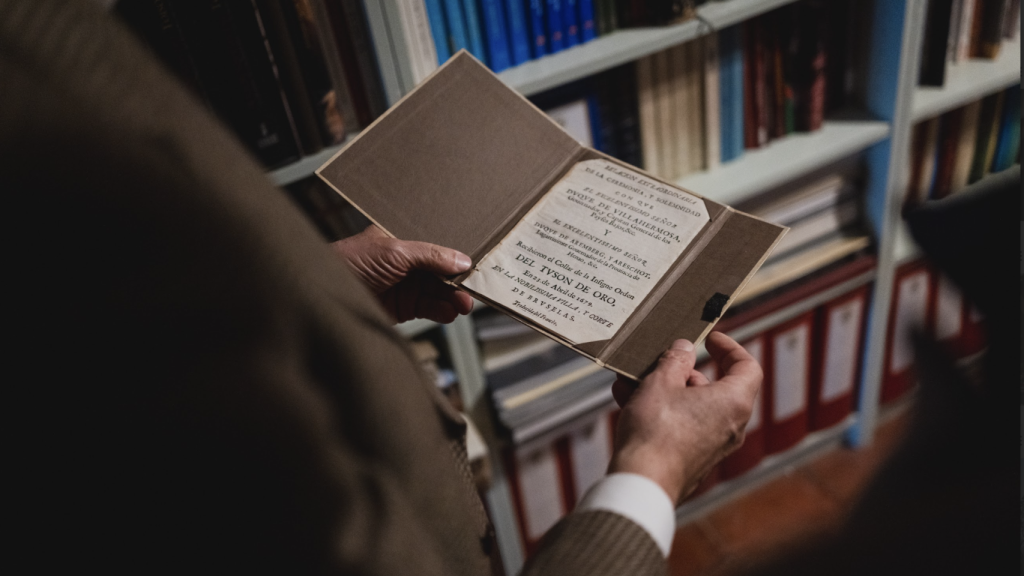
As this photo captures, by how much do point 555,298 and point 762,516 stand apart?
120 cm

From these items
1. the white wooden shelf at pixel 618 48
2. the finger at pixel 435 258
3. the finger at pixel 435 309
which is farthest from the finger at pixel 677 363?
the white wooden shelf at pixel 618 48

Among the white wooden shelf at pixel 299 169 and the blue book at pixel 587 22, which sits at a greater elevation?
the blue book at pixel 587 22

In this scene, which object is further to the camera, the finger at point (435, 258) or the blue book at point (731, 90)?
the blue book at point (731, 90)

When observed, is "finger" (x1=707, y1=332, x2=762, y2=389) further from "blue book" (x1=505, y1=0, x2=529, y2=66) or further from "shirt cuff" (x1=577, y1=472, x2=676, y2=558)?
"blue book" (x1=505, y1=0, x2=529, y2=66)

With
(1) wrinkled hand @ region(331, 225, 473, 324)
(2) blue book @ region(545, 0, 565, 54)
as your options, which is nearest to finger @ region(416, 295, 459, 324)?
(1) wrinkled hand @ region(331, 225, 473, 324)

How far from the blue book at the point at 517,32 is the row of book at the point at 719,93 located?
0.08 metres

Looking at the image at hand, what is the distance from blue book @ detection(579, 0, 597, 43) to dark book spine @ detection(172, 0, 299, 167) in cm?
47

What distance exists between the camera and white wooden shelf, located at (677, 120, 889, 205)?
1.26 m

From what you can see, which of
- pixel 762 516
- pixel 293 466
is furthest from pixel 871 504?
pixel 762 516

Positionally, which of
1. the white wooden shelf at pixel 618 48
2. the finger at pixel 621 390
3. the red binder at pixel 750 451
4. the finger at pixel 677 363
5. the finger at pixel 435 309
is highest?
the white wooden shelf at pixel 618 48

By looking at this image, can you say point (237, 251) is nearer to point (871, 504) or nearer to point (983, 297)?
point (871, 504)

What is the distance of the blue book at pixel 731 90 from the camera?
120cm

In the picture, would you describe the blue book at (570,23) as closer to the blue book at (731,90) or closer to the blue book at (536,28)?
the blue book at (536,28)

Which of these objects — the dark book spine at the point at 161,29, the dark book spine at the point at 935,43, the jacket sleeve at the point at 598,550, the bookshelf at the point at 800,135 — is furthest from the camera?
the dark book spine at the point at 935,43
